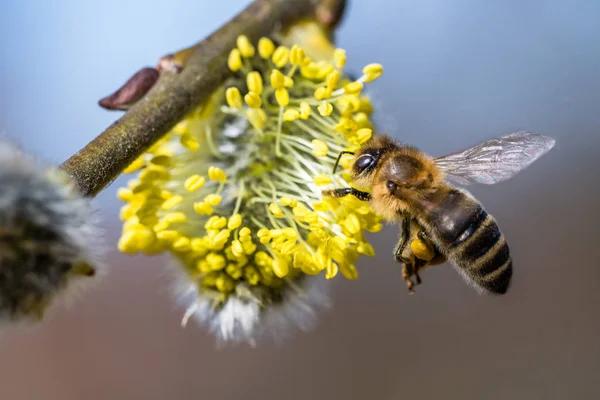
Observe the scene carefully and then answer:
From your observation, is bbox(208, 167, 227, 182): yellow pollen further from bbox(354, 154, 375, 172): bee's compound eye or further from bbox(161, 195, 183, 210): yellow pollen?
bbox(354, 154, 375, 172): bee's compound eye

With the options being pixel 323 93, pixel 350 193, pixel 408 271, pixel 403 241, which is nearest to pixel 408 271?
pixel 408 271

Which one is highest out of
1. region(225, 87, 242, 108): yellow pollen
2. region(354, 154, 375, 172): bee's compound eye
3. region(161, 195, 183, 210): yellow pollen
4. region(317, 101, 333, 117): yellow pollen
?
region(225, 87, 242, 108): yellow pollen

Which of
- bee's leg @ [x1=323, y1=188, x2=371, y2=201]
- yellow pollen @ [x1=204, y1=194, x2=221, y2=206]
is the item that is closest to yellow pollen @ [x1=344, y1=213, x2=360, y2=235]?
bee's leg @ [x1=323, y1=188, x2=371, y2=201]

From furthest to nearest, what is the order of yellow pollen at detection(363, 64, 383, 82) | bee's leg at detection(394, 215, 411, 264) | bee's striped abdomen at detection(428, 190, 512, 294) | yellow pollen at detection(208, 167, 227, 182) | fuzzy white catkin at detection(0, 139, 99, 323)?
1. yellow pollen at detection(363, 64, 383, 82)
2. yellow pollen at detection(208, 167, 227, 182)
3. bee's leg at detection(394, 215, 411, 264)
4. bee's striped abdomen at detection(428, 190, 512, 294)
5. fuzzy white catkin at detection(0, 139, 99, 323)

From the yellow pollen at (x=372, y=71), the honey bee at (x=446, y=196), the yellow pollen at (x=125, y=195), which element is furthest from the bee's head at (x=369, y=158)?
the yellow pollen at (x=125, y=195)

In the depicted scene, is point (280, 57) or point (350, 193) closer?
point (350, 193)

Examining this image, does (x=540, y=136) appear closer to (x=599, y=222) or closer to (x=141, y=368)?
(x=599, y=222)

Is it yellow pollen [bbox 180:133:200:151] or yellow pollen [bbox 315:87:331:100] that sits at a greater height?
yellow pollen [bbox 180:133:200:151]

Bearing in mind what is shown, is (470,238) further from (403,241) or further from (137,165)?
(137,165)
